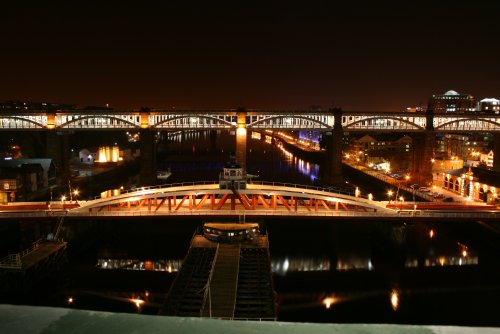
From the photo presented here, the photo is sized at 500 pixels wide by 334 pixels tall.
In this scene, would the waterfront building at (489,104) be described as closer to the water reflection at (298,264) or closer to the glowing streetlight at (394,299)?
the water reflection at (298,264)

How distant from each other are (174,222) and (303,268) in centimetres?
1424

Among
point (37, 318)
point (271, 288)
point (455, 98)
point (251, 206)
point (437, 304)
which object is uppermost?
point (455, 98)

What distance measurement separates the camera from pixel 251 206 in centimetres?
3294

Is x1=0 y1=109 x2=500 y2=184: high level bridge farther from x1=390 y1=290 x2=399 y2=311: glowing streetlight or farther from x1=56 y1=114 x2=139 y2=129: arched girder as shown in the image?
x1=390 y1=290 x2=399 y2=311: glowing streetlight

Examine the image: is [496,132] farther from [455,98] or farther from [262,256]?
[455,98]

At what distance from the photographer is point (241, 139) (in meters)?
67.3

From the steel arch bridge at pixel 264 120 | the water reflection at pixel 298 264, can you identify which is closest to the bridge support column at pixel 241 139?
the steel arch bridge at pixel 264 120

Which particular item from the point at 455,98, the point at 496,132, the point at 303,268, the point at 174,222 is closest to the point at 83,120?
the point at 174,222

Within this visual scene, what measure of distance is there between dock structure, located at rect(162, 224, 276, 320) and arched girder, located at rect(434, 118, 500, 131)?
5042 centimetres

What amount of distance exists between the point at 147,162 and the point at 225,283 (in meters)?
45.1

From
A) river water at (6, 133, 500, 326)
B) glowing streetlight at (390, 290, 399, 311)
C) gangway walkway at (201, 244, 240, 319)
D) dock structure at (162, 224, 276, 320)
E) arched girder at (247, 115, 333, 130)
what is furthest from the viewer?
arched girder at (247, 115, 333, 130)

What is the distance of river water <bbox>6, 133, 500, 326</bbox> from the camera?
75.6 ft

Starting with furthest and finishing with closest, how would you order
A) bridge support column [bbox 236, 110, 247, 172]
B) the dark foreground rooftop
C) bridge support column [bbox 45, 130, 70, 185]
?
bridge support column [bbox 236, 110, 247, 172]
bridge support column [bbox 45, 130, 70, 185]
the dark foreground rooftop

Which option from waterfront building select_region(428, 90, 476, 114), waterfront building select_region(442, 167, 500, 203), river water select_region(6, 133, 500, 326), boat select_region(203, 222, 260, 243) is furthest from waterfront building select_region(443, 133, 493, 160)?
waterfront building select_region(428, 90, 476, 114)
